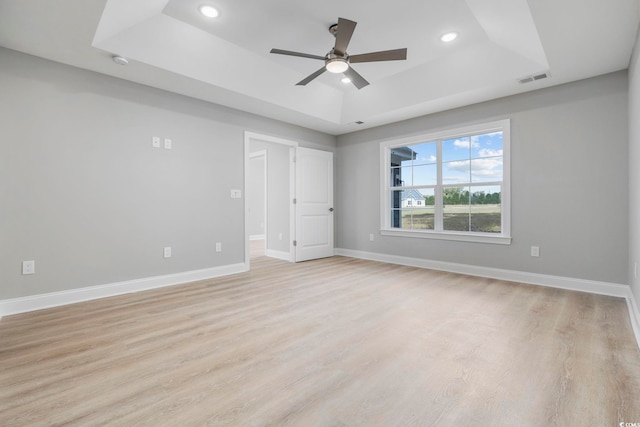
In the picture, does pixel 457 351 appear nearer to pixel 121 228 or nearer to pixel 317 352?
pixel 317 352

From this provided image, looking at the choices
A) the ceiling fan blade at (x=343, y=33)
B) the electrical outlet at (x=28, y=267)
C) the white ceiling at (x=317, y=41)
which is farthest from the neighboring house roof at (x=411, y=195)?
the electrical outlet at (x=28, y=267)

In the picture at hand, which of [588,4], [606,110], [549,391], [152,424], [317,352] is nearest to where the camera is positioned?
[152,424]

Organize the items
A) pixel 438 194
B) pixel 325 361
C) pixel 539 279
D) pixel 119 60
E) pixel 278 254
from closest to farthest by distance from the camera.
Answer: pixel 325 361 < pixel 119 60 < pixel 539 279 < pixel 438 194 < pixel 278 254

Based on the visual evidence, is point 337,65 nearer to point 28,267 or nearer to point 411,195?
point 411,195

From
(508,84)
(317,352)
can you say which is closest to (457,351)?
(317,352)

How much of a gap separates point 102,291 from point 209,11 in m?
3.22

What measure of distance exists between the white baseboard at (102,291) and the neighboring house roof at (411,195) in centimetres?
320

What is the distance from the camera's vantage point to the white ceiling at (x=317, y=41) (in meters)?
2.41

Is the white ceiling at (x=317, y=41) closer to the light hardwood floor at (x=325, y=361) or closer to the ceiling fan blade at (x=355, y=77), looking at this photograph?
the ceiling fan blade at (x=355, y=77)

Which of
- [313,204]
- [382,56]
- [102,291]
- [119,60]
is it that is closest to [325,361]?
[382,56]

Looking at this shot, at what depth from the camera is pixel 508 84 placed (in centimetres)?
358

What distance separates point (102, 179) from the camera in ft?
10.8

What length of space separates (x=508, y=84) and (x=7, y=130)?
18.0ft

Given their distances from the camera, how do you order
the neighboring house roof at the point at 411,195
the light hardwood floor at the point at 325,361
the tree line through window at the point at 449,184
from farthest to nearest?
1. the neighboring house roof at the point at 411,195
2. the tree line through window at the point at 449,184
3. the light hardwood floor at the point at 325,361
